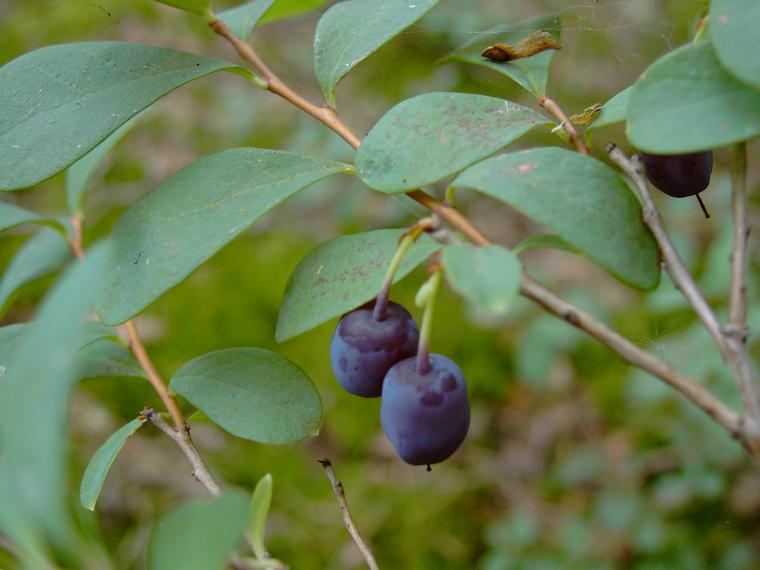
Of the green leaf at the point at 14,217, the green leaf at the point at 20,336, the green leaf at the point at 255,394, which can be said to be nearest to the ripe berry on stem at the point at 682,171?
the green leaf at the point at 255,394

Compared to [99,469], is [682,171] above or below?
above

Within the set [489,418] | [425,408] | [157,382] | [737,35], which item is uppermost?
[737,35]

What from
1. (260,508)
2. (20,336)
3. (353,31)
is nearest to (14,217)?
(20,336)

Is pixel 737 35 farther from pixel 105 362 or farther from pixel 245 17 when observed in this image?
pixel 105 362

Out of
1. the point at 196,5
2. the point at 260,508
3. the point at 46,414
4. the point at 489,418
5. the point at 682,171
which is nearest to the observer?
the point at 46,414

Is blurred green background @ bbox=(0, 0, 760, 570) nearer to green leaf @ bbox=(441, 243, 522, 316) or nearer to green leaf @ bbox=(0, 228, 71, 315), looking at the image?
green leaf @ bbox=(0, 228, 71, 315)

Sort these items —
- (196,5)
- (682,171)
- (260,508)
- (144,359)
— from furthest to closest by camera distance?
1. (144,359)
2. (196,5)
3. (682,171)
4. (260,508)

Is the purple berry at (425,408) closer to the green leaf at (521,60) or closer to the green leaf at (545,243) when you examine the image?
the green leaf at (545,243)

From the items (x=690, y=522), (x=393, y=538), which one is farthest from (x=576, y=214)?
(x=690, y=522)
